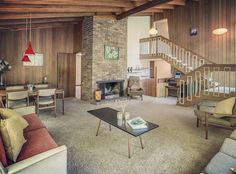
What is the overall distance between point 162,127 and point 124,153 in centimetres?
162

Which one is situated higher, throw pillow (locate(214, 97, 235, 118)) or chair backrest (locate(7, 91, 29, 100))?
chair backrest (locate(7, 91, 29, 100))

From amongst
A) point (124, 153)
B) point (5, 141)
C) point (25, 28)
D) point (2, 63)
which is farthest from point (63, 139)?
point (25, 28)

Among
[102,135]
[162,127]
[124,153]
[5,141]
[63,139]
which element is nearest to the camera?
[5,141]

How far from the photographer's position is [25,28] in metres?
6.56

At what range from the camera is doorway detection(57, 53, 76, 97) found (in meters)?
7.71

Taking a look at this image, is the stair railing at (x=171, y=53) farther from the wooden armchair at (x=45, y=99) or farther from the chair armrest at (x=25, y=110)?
the chair armrest at (x=25, y=110)

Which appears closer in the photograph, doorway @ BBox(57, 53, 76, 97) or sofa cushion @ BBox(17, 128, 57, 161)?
sofa cushion @ BBox(17, 128, 57, 161)

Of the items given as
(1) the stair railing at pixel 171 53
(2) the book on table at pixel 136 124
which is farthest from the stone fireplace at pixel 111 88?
(2) the book on table at pixel 136 124

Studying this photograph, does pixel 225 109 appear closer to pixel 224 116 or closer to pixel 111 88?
pixel 224 116

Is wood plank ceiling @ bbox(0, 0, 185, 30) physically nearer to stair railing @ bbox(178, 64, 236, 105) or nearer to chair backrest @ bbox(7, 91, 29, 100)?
chair backrest @ bbox(7, 91, 29, 100)

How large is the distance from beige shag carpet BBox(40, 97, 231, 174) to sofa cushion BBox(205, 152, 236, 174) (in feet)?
2.00

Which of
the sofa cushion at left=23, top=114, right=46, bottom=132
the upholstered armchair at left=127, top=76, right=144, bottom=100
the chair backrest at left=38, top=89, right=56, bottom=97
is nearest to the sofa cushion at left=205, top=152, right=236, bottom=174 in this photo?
the sofa cushion at left=23, top=114, right=46, bottom=132

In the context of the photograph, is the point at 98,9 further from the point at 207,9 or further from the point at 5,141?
the point at 5,141

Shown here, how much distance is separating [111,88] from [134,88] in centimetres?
110
